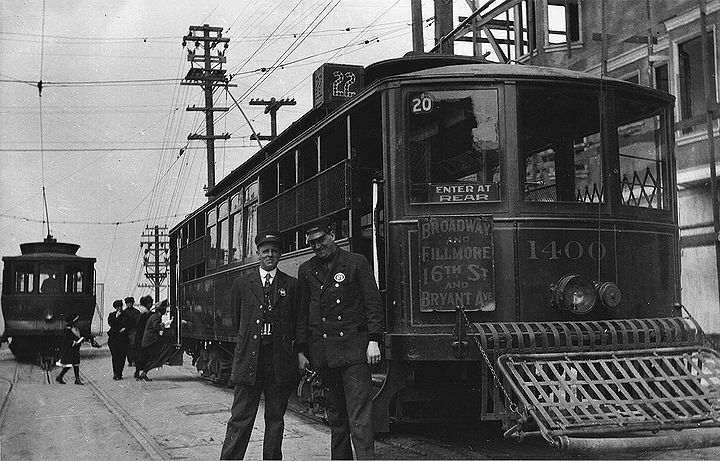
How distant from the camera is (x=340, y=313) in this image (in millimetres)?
6113

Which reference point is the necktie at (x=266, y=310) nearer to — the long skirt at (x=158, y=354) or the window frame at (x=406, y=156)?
the window frame at (x=406, y=156)

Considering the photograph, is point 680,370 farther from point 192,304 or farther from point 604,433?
point 192,304

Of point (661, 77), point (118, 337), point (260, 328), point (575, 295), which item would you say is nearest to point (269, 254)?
point (260, 328)

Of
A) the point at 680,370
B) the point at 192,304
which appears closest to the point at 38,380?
the point at 192,304

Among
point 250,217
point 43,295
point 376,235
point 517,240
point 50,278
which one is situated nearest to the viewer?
point 517,240

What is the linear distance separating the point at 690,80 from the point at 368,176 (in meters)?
7.49

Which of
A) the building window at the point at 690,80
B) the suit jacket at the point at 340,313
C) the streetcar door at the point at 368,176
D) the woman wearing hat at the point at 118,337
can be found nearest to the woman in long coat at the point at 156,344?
the woman wearing hat at the point at 118,337

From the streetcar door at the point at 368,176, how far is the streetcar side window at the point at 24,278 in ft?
52.3

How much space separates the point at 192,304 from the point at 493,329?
1085cm

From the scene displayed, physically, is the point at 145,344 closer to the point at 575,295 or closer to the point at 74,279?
the point at 74,279

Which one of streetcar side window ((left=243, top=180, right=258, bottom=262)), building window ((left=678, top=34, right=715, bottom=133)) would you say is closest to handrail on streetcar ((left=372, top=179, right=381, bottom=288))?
streetcar side window ((left=243, top=180, right=258, bottom=262))

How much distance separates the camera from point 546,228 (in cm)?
664

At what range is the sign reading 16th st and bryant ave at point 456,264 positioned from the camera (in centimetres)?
643

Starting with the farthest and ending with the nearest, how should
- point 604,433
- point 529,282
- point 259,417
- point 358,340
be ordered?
1. point 259,417
2. point 529,282
3. point 358,340
4. point 604,433
